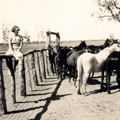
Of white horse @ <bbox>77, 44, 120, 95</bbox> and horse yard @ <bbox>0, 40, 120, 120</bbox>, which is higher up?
white horse @ <bbox>77, 44, 120, 95</bbox>

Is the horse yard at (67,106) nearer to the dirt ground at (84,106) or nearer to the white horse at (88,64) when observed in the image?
the dirt ground at (84,106)

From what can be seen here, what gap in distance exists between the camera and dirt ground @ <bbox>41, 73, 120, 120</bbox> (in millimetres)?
5477

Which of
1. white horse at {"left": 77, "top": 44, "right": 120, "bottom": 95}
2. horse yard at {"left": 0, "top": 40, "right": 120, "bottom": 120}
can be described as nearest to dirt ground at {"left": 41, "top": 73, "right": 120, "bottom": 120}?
horse yard at {"left": 0, "top": 40, "right": 120, "bottom": 120}

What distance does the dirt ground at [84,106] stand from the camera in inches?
216

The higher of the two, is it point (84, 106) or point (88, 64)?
point (88, 64)

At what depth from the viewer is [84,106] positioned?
21.0 ft

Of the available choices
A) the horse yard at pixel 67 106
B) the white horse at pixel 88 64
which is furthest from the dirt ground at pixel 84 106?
the white horse at pixel 88 64

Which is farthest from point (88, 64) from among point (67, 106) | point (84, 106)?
point (67, 106)

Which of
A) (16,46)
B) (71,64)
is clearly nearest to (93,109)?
(16,46)

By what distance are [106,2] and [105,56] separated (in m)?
25.0

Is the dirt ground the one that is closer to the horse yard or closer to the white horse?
Answer: the horse yard

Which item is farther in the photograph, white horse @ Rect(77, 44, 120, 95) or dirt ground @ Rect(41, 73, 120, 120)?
white horse @ Rect(77, 44, 120, 95)

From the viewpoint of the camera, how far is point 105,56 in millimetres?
8492

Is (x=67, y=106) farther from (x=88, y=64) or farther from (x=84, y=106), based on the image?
(x=88, y=64)
